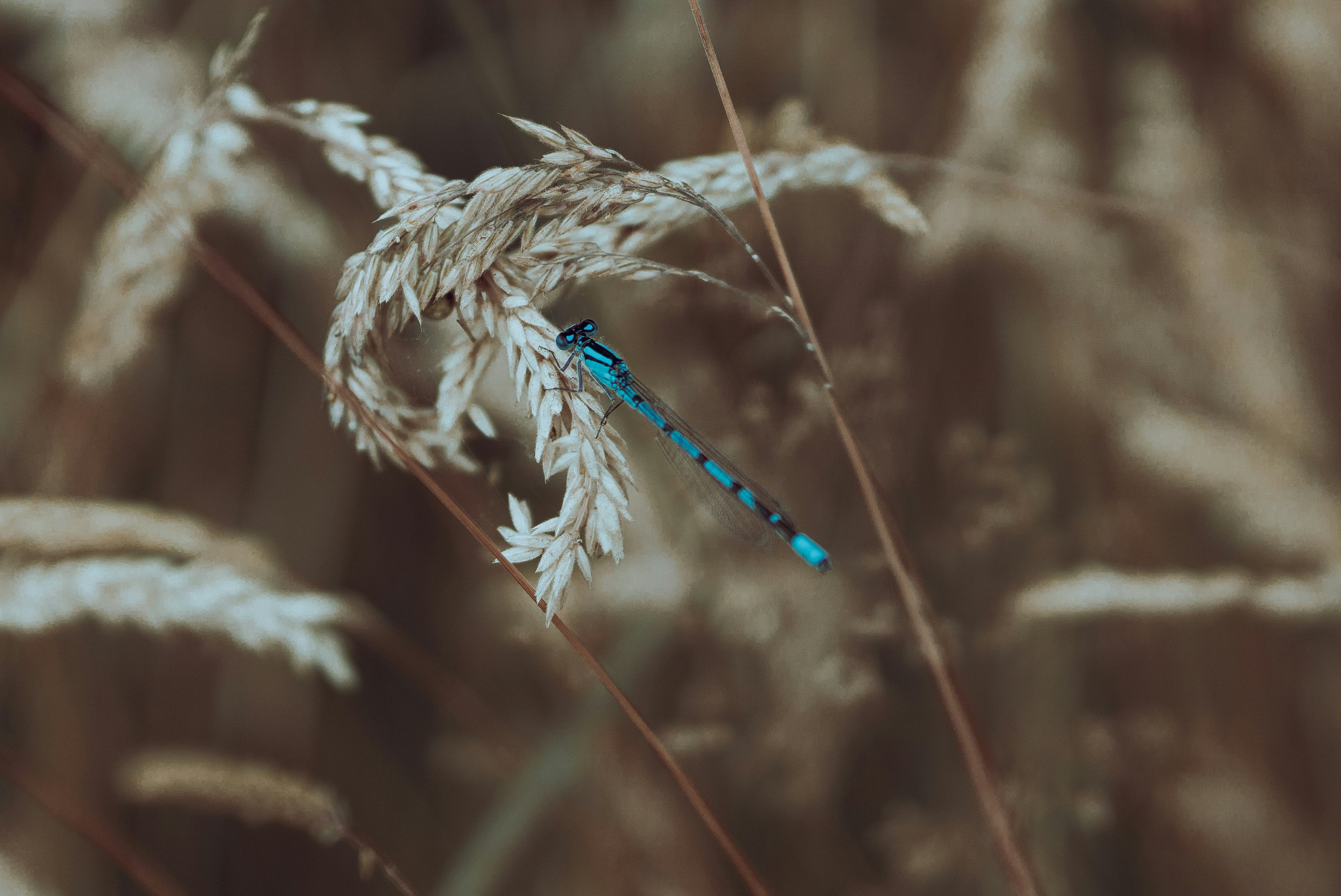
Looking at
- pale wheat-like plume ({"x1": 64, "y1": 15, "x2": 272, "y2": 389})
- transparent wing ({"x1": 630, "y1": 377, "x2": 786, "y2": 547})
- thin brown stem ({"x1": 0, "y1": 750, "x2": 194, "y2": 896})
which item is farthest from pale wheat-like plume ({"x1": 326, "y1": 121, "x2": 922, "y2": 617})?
thin brown stem ({"x1": 0, "y1": 750, "x2": 194, "y2": 896})

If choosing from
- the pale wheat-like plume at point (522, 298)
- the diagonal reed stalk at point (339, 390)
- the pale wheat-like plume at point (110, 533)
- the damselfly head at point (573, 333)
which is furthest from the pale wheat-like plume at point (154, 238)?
the damselfly head at point (573, 333)

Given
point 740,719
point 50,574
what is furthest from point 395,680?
point 740,719

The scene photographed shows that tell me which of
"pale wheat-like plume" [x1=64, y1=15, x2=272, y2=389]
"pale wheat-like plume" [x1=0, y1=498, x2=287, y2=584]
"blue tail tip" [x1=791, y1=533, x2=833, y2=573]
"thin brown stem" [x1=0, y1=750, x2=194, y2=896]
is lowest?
"thin brown stem" [x1=0, y1=750, x2=194, y2=896]

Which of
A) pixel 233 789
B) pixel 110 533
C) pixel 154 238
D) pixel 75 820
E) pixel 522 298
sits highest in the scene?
pixel 522 298

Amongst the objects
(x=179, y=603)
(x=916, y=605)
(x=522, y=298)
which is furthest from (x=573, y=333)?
(x=179, y=603)

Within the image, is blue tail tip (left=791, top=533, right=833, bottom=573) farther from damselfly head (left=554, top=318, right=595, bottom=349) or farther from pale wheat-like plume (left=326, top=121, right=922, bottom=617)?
damselfly head (left=554, top=318, right=595, bottom=349)

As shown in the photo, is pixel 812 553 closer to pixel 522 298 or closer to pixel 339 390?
pixel 522 298
